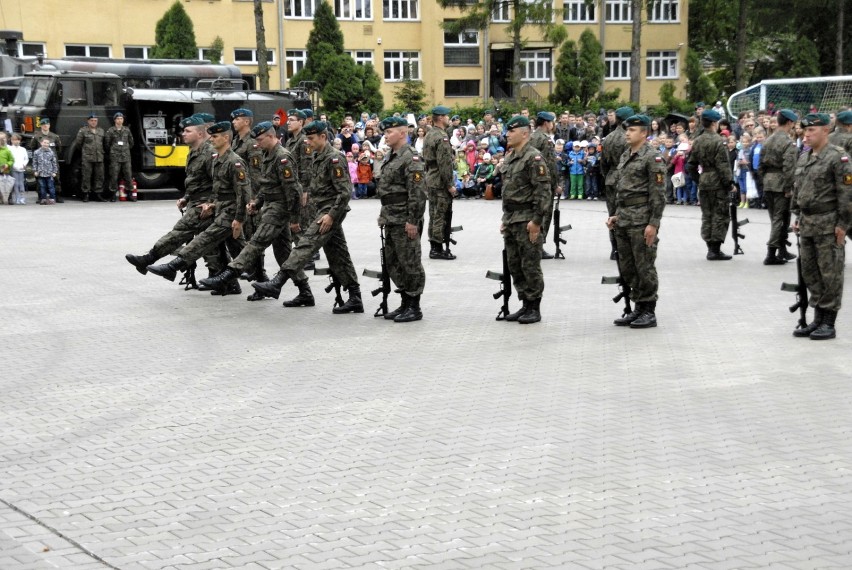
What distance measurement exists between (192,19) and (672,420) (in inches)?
1978

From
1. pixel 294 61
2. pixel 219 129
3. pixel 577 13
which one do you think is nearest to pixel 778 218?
pixel 219 129

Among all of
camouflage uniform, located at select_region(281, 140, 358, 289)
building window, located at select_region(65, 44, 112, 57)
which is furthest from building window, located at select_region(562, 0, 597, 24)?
camouflage uniform, located at select_region(281, 140, 358, 289)

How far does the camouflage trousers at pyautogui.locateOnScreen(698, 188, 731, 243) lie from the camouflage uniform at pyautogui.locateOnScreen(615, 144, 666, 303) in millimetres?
5377

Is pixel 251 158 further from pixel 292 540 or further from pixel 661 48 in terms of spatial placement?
pixel 661 48

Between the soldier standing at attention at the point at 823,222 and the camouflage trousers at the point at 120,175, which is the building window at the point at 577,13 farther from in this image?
the soldier standing at attention at the point at 823,222

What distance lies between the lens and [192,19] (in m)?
55.6

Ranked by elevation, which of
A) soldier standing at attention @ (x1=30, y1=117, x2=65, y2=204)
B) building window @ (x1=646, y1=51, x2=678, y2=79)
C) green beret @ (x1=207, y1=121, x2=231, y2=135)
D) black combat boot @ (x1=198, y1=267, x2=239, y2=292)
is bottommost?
black combat boot @ (x1=198, y1=267, x2=239, y2=292)

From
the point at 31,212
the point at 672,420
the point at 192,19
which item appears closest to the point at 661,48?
the point at 192,19

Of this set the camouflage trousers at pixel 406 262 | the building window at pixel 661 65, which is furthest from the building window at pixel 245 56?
the camouflage trousers at pixel 406 262

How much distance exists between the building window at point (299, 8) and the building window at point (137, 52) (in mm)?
7425

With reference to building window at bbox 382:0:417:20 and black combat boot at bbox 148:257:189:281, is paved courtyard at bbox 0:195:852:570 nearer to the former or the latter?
black combat boot at bbox 148:257:189:281

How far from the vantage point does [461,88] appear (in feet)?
206

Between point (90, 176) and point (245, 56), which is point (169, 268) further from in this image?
point (245, 56)

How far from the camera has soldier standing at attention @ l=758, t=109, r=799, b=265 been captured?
16281 millimetres
